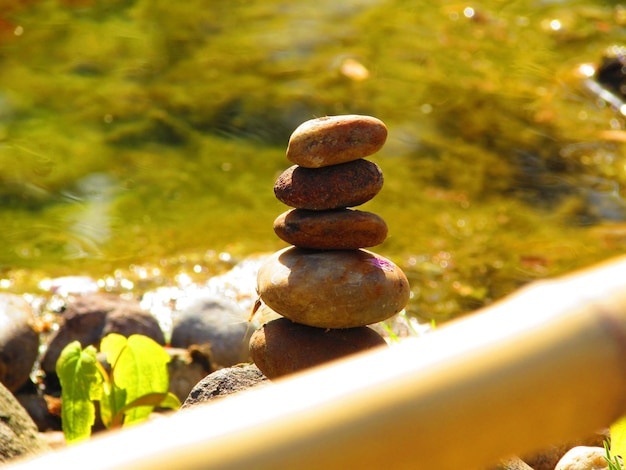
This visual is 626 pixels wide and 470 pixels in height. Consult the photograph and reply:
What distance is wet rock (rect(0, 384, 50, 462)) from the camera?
238cm

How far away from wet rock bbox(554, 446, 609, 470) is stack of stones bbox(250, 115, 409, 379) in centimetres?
60

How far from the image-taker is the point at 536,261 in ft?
15.3

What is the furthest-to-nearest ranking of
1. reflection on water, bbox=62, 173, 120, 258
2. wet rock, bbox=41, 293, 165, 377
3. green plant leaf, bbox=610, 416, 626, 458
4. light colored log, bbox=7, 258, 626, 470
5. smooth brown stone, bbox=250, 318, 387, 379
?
reflection on water, bbox=62, 173, 120, 258 < wet rock, bbox=41, 293, 165, 377 < smooth brown stone, bbox=250, 318, 387, 379 < green plant leaf, bbox=610, 416, 626, 458 < light colored log, bbox=7, 258, 626, 470

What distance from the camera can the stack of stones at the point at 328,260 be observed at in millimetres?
2359

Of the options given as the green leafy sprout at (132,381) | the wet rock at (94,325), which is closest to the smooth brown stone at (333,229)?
the green leafy sprout at (132,381)

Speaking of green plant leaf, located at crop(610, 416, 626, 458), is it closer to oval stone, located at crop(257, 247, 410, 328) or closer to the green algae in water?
oval stone, located at crop(257, 247, 410, 328)

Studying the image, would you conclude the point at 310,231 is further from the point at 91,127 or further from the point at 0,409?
the point at 91,127

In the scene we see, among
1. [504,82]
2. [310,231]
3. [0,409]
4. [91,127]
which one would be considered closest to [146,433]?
[310,231]

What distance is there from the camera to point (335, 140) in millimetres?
2355

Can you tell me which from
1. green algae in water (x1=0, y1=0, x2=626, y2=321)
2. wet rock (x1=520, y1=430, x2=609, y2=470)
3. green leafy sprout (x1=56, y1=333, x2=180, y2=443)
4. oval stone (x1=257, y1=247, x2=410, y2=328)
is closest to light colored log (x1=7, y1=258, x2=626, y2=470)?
oval stone (x1=257, y1=247, x2=410, y2=328)

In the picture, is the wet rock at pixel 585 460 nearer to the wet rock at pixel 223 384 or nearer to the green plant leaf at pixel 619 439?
the green plant leaf at pixel 619 439

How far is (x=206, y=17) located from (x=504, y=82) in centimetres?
244

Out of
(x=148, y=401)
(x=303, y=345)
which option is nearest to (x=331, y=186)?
(x=303, y=345)

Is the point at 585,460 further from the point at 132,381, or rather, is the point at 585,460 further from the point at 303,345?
the point at 132,381
